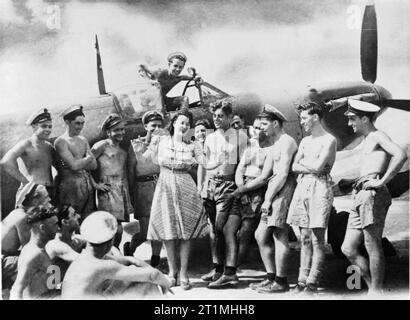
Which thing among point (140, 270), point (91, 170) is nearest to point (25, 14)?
point (91, 170)

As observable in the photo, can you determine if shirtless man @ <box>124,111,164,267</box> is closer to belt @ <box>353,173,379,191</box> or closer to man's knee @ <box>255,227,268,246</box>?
man's knee @ <box>255,227,268,246</box>

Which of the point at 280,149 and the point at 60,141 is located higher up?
the point at 60,141

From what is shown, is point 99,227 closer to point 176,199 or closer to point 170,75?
point 176,199

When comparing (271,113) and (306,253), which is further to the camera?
(271,113)

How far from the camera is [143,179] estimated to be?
608 cm

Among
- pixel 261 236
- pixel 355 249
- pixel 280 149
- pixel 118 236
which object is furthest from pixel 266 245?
pixel 118 236

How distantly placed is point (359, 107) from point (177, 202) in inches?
83.3

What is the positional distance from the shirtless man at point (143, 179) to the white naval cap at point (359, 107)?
6.45 ft

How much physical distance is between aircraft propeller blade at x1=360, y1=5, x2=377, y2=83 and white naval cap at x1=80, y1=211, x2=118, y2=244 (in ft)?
10.2

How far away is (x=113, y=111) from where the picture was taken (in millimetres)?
6164

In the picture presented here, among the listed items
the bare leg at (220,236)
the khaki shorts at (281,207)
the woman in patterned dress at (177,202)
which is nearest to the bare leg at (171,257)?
the woman in patterned dress at (177,202)

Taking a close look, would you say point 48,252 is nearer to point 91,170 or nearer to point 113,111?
point 91,170

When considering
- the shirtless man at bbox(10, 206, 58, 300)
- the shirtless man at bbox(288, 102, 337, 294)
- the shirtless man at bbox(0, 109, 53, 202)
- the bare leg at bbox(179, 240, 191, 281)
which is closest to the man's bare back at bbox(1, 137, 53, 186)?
the shirtless man at bbox(0, 109, 53, 202)

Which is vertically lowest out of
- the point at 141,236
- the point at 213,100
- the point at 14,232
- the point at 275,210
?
the point at 141,236
